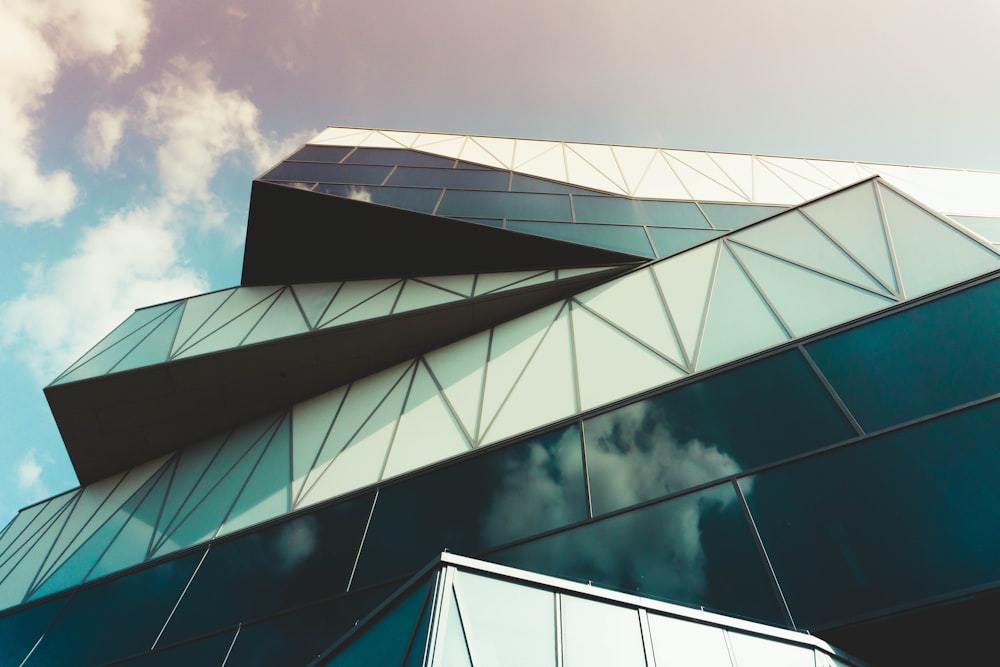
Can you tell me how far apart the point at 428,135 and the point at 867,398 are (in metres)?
20.3

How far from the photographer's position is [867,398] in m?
8.88

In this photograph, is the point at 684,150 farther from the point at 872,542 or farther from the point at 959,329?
the point at 872,542

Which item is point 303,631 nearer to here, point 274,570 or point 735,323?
point 274,570

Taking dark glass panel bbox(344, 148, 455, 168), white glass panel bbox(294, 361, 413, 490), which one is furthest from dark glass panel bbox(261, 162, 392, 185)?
white glass panel bbox(294, 361, 413, 490)

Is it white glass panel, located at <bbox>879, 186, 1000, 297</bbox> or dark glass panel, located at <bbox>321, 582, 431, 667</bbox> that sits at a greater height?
white glass panel, located at <bbox>879, 186, 1000, 297</bbox>

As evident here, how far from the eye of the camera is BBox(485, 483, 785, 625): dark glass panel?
300 inches

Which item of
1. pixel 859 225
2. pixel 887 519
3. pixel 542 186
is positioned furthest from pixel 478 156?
pixel 887 519

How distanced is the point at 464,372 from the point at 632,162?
12126 millimetres

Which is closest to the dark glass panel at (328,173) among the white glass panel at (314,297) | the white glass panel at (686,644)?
the white glass panel at (314,297)

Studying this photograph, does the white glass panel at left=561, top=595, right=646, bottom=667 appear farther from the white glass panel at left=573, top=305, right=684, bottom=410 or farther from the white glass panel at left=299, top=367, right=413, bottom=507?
the white glass panel at left=299, top=367, right=413, bottom=507

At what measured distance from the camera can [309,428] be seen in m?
15.9

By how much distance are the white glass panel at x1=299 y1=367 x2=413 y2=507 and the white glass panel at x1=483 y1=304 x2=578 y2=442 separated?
271cm

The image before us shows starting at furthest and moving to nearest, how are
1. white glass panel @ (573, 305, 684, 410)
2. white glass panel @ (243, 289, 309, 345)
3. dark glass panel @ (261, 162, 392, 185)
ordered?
dark glass panel @ (261, 162, 392, 185) → white glass panel @ (243, 289, 309, 345) → white glass panel @ (573, 305, 684, 410)

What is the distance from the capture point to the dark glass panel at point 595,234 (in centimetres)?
1560
